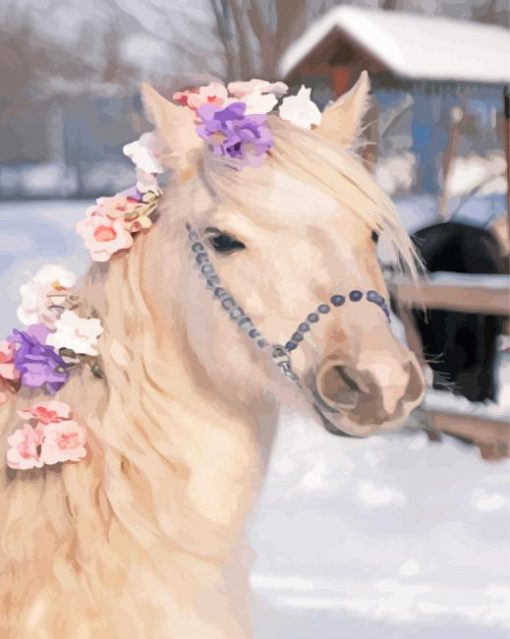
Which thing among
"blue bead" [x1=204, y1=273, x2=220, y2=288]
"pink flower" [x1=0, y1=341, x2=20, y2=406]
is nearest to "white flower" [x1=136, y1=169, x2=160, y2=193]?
"blue bead" [x1=204, y1=273, x2=220, y2=288]

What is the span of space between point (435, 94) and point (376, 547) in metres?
0.62

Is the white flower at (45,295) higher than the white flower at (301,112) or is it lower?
lower

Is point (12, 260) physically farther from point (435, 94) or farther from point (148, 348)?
point (435, 94)

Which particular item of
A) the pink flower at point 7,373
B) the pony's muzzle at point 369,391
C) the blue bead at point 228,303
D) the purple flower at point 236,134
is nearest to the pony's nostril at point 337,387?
the pony's muzzle at point 369,391

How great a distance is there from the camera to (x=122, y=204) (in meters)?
0.76

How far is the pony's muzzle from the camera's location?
0.68 m

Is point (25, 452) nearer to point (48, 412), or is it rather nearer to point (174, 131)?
point (48, 412)

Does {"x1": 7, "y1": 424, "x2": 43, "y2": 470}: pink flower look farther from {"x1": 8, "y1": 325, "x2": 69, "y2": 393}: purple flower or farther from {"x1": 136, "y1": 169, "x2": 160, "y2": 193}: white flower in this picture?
{"x1": 136, "y1": 169, "x2": 160, "y2": 193}: white flower

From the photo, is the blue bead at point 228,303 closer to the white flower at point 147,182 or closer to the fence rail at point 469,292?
the white flower at point 147,182

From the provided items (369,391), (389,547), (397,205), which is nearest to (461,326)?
(397,205)

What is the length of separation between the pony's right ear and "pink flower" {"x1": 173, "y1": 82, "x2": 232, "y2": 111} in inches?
1.5

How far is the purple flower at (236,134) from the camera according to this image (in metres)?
0.72

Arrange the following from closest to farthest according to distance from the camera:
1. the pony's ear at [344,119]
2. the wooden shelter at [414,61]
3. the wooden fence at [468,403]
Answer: the pony's ear at [344,119]
the wooden shelter at [414,61]
the wooden fence at [468,403]

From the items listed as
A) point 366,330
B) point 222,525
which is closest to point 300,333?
point 366,330
